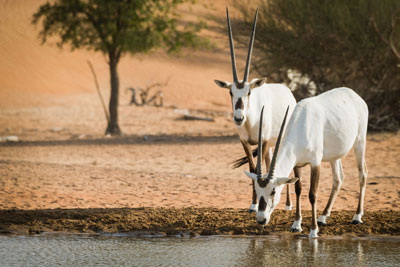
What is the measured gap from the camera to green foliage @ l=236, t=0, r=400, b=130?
558 inches

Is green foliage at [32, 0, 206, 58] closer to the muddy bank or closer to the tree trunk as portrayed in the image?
the tree trunk

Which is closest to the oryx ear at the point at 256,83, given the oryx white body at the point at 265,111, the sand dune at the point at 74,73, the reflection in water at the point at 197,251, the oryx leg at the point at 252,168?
the oryx white body at the point at 265,111

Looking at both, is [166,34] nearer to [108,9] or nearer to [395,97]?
[108,9]

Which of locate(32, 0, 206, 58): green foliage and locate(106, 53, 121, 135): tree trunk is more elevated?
locate(32, 0, 206, 58): green foliage

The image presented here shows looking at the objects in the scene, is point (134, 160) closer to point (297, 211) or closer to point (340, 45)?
point (340, 45)

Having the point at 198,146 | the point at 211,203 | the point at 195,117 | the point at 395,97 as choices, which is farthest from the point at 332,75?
the point at 211,203

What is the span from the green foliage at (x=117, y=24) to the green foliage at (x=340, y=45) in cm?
223

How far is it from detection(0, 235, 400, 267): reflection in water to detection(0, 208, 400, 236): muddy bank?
252 mm

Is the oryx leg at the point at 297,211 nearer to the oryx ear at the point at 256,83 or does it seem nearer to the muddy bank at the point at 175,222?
the muddy bank at the point at 175,222

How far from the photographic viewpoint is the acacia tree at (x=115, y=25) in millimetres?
16750

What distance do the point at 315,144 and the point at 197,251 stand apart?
144 centimetres

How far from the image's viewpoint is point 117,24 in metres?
17.1

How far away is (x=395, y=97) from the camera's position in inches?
602

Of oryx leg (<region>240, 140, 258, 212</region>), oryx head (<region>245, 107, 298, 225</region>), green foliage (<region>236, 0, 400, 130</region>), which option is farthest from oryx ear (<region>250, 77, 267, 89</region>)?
green foliage (<region>236, 0, 400, 130</region>)
